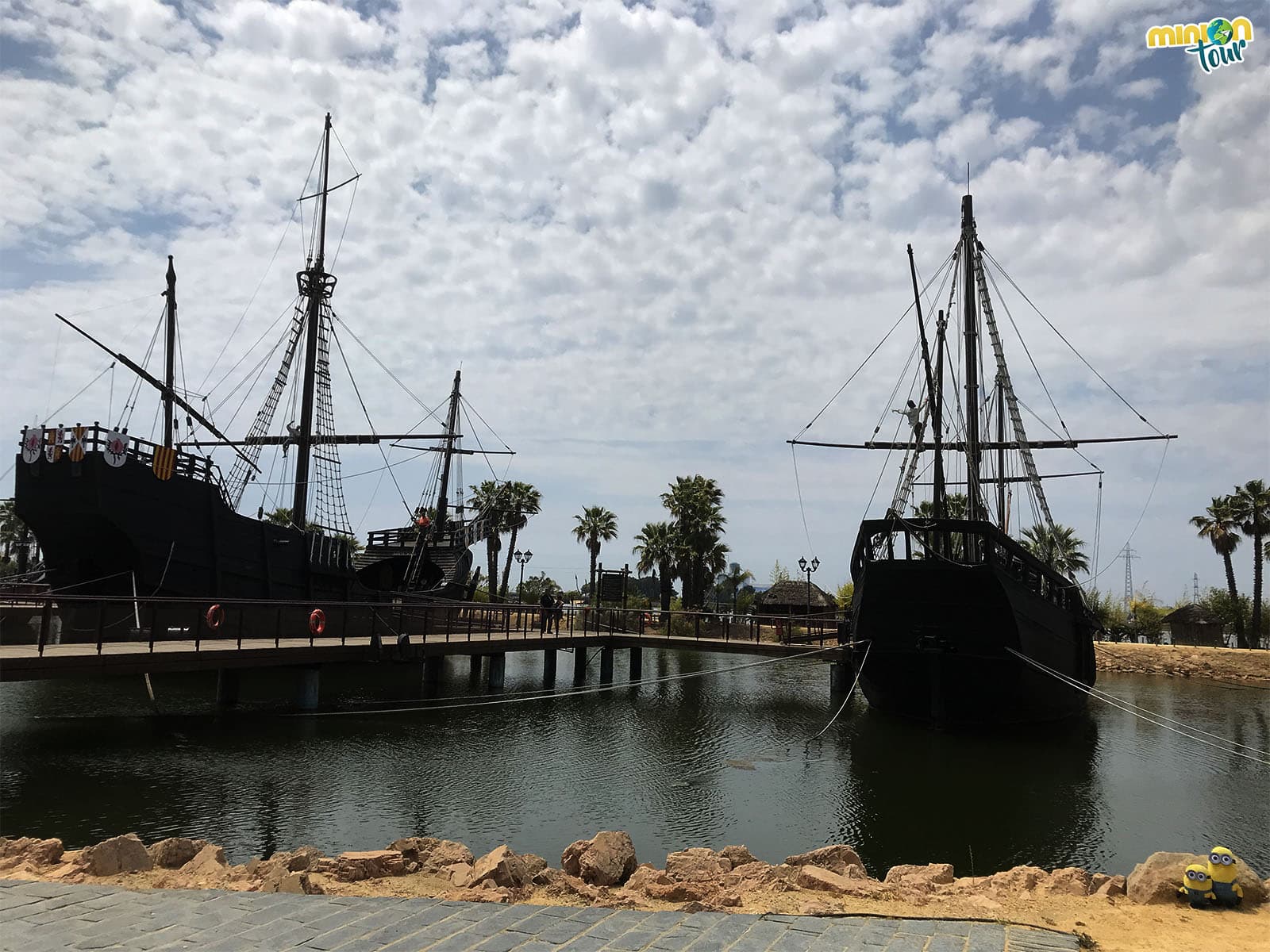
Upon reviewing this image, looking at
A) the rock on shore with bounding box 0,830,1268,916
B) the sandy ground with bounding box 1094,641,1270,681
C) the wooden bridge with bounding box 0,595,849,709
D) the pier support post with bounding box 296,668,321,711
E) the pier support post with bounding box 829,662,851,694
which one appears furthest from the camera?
the sandy ground with bounding box 1094,641,1270,681

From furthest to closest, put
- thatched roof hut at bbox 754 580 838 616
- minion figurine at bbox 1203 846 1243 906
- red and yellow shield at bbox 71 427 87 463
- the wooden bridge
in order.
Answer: thatched roof hut at bbox 754 580 838 616, red and yellow shield at bbox 71 427 87 463, the wooden bridge, minion figurine at bbox 1203 846 1243 906

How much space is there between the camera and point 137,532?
22.6m

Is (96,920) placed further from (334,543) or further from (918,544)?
(334,543)

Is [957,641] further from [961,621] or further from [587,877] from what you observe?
[587,877]

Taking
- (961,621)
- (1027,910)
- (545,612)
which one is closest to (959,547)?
(961,621)

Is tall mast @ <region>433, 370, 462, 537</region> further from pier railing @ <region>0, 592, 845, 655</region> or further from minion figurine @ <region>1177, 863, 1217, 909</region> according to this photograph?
minion figurine @ <region>1177, 863, 1217, 909</region>

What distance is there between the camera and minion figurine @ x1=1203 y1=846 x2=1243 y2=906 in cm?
633

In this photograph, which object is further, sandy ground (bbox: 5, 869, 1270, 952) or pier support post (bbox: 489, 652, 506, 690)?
pier support post (bbox: 489, 652, 506, 690)

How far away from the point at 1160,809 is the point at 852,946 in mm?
11733

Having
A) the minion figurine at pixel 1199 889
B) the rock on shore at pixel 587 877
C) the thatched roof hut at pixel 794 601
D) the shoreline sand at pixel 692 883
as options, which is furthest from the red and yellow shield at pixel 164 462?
the thatched roof hut at pixel 794 601

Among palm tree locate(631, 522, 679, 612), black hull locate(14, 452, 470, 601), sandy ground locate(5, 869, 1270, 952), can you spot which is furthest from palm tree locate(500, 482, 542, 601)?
sandy ground locate(5, 869, 1270, 952)

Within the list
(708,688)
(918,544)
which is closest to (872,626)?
(918,544)

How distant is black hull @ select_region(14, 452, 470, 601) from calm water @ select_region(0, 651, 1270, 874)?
297 centimetres

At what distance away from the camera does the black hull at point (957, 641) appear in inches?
805
